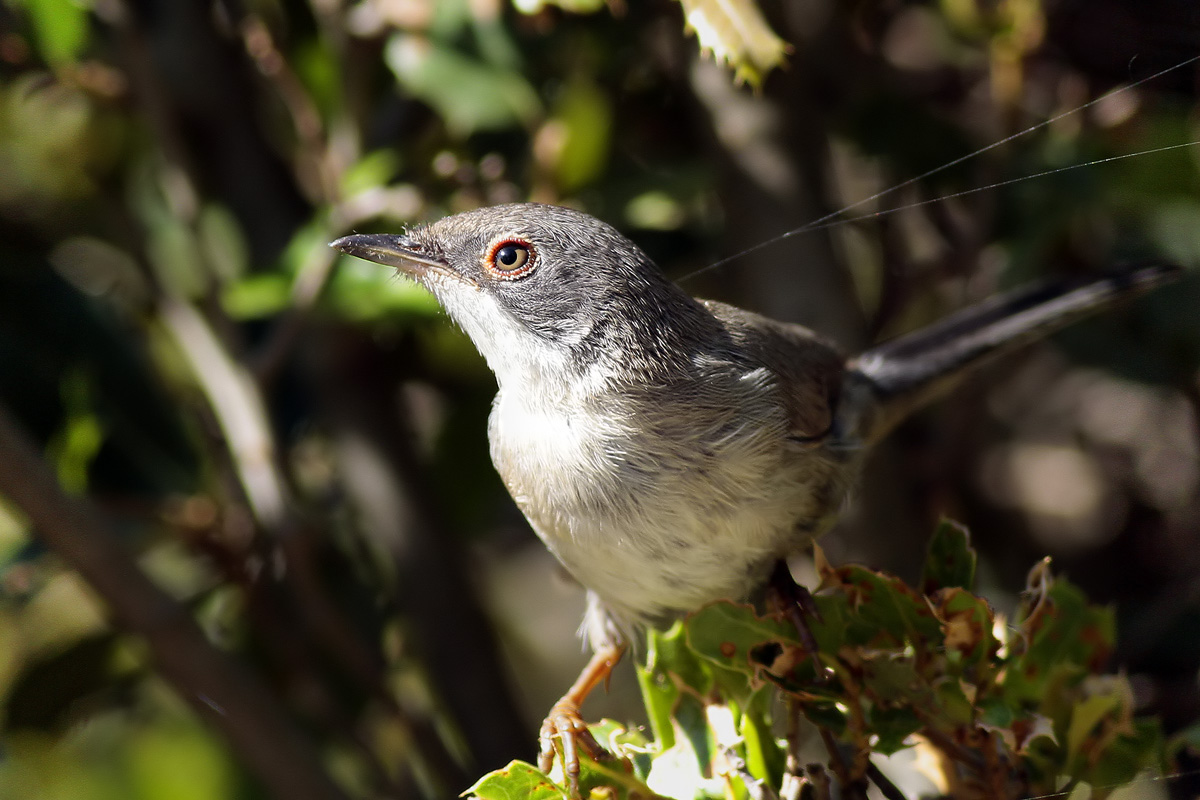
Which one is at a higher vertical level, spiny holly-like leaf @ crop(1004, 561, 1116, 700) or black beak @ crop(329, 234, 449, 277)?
black beak @ crop(329, 234, 449, 277)

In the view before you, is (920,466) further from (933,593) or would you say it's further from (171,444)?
(171,444)

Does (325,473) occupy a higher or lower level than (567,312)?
lower

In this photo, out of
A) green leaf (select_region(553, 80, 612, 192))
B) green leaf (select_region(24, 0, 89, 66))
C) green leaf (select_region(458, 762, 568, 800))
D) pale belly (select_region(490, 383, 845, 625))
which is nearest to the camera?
green leaf (select_region(458, 762, 568, 800))

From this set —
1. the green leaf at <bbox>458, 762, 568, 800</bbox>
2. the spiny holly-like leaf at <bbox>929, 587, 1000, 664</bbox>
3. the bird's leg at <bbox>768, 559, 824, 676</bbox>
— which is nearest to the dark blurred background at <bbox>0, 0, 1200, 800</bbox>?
the bird's leg at <bbox>768, 559, 824, 676</bbox>

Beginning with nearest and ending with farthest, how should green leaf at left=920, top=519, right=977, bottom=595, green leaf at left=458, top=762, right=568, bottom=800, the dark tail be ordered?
green leaf at left=458, top=762, right=568, bottom=800
green leaf at left=920, top=519, right=977, bottom=595
the dark tail

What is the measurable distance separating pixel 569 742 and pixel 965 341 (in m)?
1.41

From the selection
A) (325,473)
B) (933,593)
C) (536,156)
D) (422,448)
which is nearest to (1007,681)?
(933,593)

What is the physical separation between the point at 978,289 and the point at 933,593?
165cm

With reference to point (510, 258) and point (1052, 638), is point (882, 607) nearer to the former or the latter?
point (1052, 638)

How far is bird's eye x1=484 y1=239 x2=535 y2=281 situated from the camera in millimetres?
2318

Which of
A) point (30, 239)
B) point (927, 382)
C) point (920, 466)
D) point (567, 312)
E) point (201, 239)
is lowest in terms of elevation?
point (920, 466)

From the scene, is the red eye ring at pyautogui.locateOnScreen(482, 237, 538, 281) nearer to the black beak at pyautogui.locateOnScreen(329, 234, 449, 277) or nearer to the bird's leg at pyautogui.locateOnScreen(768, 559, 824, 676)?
the black beak at pyautogui.locateOnScreen(329, 234, 449, 277)

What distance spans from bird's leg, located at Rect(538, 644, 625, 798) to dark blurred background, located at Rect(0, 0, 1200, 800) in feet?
1.34

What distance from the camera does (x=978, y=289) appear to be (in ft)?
11.0
